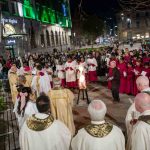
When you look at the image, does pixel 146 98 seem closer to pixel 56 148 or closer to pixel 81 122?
pixel 56 148

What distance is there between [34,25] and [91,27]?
55.7ft

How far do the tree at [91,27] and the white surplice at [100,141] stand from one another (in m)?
63.8

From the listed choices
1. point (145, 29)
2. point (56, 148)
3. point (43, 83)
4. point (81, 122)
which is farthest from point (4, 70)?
point (145, 29)

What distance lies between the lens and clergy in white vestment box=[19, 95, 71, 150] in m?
5.18

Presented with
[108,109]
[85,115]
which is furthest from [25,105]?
[108,109]

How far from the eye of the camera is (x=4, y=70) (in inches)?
910

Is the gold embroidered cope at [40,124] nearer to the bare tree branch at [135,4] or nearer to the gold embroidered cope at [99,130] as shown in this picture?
the gold embroidered cope at [99,130]

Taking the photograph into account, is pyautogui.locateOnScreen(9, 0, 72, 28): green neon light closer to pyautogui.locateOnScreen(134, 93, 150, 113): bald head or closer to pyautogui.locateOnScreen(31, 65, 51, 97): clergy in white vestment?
pyautogui.locateOnScreen(31, 65, 51, 97): clergy in white vestment

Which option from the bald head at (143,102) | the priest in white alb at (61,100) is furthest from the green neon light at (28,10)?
the bald head at (143,102)

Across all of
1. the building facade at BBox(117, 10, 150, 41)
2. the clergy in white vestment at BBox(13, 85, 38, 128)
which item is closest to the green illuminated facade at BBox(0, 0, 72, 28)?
the building facade at BBox(117, 10, 150, 41)

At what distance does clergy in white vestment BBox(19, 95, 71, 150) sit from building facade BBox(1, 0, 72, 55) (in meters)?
24.9

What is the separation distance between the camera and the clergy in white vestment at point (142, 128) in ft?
15.2

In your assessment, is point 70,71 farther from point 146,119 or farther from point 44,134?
point 146,119

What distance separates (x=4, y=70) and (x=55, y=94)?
1548cm
